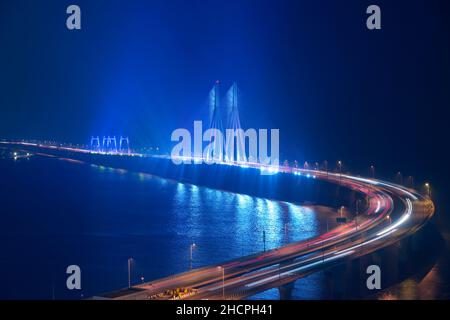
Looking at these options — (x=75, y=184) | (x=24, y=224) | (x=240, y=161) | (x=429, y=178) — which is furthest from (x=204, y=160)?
(x=24, y=224)

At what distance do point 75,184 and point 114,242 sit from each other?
19.4m

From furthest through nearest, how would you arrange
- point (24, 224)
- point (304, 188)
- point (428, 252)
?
point (304, 188), point (24, 224), point (428, 252)

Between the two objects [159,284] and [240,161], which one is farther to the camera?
→ [240,161]

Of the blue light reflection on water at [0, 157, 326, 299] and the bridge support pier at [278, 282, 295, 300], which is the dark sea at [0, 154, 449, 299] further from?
the bridge support pier at [278, 282, 295, 300]

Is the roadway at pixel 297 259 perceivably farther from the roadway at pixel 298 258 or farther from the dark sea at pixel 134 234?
the dark sea at pixel 134 234

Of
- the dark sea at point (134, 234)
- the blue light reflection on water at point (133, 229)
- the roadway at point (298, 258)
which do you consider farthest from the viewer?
the blue light reflection on water at point (133, 229)

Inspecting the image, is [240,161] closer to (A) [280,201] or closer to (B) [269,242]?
(A) [280,201]

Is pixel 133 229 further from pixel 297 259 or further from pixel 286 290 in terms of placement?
Result: pixel 286 290

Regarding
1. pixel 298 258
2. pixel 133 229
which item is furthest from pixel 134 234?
pixel 298 258

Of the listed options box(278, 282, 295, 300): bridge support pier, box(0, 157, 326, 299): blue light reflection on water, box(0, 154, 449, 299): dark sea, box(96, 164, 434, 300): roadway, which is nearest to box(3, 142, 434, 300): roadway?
box(96, 164, 434, 300): roadway

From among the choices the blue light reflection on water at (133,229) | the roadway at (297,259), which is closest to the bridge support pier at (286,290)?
the roadway at (297,259)

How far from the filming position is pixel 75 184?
36938 mm
